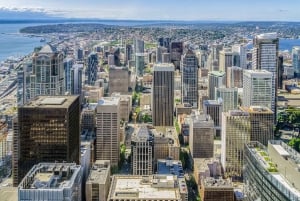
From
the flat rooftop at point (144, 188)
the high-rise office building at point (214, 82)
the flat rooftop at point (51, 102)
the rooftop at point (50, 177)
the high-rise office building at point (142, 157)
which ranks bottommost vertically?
the high-rise office building at point (142, 157)

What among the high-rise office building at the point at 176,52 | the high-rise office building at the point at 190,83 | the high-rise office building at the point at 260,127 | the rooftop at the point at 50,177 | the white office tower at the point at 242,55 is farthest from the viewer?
the high-rise office building at the point at 176,52

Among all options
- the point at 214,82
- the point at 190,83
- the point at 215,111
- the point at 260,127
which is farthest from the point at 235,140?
the point at 214,82

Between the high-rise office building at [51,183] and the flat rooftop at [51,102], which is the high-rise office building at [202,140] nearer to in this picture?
the flat rooftop at [51,102]

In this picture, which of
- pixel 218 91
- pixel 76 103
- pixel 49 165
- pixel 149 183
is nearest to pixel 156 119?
pixel 218 91

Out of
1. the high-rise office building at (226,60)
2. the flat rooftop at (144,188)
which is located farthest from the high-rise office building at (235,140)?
the high-rise office building at (226,60)

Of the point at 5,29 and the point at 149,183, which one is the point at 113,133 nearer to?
the point at 149,183

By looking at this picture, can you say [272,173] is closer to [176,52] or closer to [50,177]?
[50,177]
